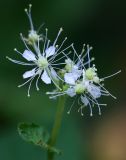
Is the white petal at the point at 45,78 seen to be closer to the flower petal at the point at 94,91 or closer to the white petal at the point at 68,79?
the white petal at the point at 68,79

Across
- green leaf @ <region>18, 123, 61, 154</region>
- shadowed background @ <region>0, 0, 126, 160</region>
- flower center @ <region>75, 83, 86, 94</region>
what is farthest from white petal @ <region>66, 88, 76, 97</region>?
shadowed background @ <region>0, 0, 126, 160</region>

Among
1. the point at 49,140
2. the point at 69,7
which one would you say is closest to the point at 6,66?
the point at 69,7

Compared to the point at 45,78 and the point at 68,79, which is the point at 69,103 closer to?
the point at 45,78

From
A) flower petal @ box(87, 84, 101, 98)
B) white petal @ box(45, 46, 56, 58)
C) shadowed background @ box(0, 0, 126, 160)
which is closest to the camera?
flower petal @ box(87, 84, 101, 98)

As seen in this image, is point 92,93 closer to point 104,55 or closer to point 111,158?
point 111,158

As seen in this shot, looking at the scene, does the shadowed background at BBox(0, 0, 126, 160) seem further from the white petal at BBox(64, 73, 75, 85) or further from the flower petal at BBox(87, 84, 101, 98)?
the white petal at BBox(64, 73, 75, 85)

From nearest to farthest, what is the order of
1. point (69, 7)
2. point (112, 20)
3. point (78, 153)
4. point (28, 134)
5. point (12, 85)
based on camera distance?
1. point (28, 134)
2. point (78, 153)
3. point (12, 85)
4. point (69, 7)
5. point (112, 20)
